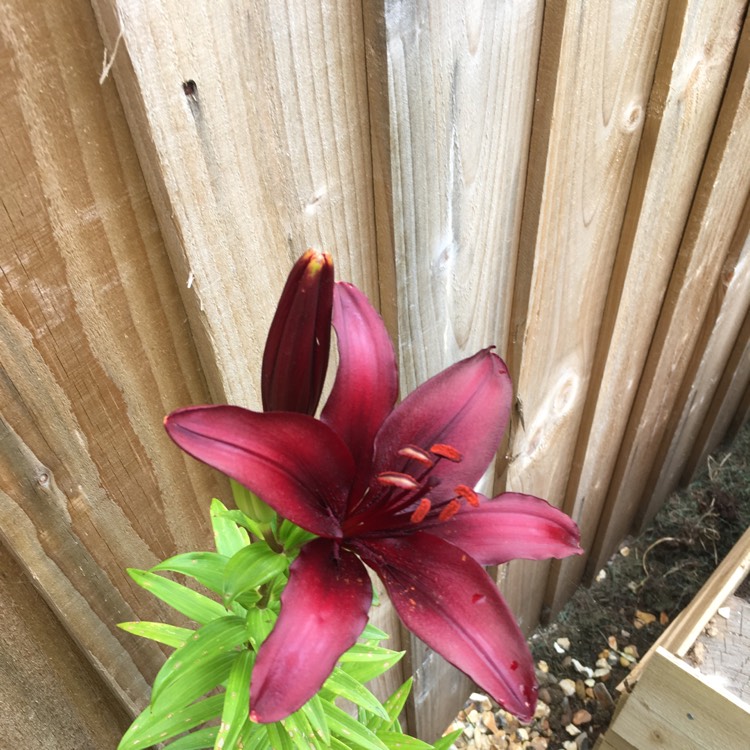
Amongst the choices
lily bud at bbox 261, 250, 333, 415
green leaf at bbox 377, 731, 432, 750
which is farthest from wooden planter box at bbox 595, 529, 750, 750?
lily bud at bbox 261, 250, 333, 415

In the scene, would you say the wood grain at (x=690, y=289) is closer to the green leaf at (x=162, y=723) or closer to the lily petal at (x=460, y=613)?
the lily petal at (x=460, y=613)

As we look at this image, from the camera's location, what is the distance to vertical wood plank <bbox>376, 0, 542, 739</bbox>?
2.39 ft

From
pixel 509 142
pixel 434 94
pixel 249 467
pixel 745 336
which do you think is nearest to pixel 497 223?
pixel 509 142

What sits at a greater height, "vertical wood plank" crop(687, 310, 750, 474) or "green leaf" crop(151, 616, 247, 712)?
"green leaf" crop(151, 616, 247, 712)

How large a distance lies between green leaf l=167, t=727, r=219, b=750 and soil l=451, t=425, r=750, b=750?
49.5 inches

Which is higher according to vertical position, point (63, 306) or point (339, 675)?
point (63, 306)

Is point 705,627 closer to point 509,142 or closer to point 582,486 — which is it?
point 582,486

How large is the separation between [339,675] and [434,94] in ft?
1.99

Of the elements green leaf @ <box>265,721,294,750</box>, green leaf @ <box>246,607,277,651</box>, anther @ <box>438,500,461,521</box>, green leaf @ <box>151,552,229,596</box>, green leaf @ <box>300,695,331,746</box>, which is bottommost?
green leaf @ <box>265,721,294,750</box>

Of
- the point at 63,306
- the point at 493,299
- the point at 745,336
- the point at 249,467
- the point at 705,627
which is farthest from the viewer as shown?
the point at 745,336

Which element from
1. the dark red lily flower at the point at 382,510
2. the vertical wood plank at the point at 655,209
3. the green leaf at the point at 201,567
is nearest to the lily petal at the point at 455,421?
the dark red lily flower at the point at 382,510

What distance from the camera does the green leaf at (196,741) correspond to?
84cm

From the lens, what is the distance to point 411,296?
91 centimetres

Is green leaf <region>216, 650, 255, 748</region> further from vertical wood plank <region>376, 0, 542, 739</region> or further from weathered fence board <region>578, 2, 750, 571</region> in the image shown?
weathered fence board <region>578, 2, 750, 571</region>
